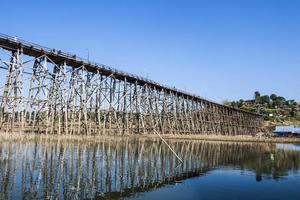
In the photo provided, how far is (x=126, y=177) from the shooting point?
19.5 meters

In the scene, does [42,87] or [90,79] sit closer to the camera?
[42,87]

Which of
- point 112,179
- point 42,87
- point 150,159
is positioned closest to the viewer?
point 112,179

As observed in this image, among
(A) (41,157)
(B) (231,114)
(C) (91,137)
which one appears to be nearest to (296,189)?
(A) (41,157)

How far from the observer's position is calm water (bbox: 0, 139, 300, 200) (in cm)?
1529

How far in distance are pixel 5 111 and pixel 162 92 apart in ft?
125

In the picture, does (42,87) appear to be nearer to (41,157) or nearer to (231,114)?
(41,157)

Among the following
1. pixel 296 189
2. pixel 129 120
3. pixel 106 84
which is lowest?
pixel 296 189

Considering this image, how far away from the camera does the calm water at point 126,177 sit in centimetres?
1529

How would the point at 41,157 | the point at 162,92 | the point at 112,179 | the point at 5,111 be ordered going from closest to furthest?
the point at 112,179 < the point at 41,157 < the point at 5,111 < the point at 162,92

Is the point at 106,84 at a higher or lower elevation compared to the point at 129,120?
higher

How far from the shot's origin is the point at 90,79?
48.9 m

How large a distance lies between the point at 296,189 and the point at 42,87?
27862mm

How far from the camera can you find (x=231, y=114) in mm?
108062

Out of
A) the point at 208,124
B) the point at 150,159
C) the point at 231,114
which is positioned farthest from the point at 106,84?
the point at 231,114
